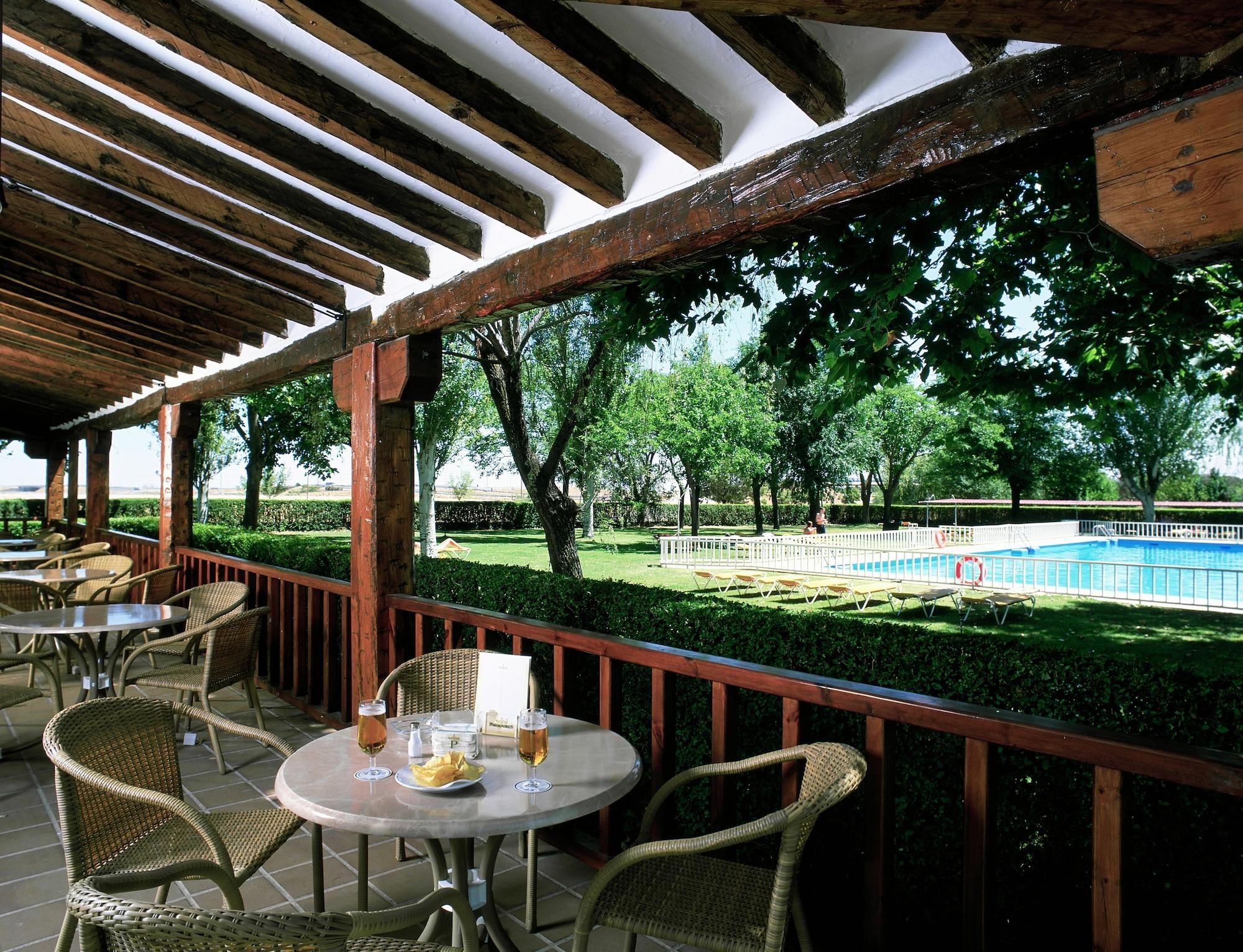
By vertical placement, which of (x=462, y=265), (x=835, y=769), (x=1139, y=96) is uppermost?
(x=462, y=265)

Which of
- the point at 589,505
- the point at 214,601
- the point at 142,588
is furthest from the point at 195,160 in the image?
the point at 589,505

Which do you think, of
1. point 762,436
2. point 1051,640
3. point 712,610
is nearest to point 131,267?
point 712,610

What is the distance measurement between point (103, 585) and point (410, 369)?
13.0 ft

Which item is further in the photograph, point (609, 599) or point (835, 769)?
point (609, 599)

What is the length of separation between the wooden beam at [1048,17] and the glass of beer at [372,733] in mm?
1644

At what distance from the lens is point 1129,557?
842 inches

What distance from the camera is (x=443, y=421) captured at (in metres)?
13.3

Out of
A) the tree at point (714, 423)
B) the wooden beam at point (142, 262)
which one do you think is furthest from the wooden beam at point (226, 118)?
the tree at point (714, 423)

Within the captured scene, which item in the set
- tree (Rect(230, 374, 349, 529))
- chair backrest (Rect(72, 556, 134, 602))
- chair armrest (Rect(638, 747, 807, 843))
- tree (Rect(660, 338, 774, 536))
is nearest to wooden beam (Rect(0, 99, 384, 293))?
chair armrest (Rect(638, 747, 807, 843))

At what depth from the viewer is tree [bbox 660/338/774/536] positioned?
69.5ft

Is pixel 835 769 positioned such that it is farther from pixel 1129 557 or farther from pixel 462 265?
pixel 1129 557

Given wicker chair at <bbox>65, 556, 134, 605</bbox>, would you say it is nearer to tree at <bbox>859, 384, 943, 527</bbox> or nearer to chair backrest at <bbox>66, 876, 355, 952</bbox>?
chair backrest at <bbox>66, 876, 355, 952</bbox>

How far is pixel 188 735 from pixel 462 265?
9.49ft

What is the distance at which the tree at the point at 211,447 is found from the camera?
698 inches
